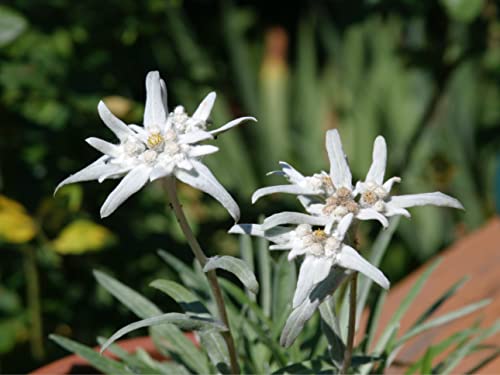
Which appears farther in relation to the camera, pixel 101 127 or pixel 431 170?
pixel 431 170

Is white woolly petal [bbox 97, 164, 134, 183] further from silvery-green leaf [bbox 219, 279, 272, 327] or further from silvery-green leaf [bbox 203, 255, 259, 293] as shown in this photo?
silvery-green leaf [bbox 219, 279, 272, 327]

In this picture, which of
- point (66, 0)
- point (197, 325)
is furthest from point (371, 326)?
point (66, 0)

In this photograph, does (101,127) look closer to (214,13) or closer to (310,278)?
(310,278)

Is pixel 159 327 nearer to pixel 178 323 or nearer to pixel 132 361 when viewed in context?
pixel 132 361

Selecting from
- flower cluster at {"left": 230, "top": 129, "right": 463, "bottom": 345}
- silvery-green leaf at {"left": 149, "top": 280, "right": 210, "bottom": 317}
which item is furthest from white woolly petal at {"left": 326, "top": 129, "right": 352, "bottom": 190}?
silvery-green leaf at {"left": 149, "top": 280, "right": 210, "bottom": 317}

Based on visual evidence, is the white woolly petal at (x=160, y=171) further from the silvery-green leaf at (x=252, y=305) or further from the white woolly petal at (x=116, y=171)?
the silvery-green leaf at (x=252, y=305)

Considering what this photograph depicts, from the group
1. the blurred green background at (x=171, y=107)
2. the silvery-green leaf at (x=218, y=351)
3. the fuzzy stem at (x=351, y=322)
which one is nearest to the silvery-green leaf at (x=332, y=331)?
the fuzzy stem at (x=351, y=322)

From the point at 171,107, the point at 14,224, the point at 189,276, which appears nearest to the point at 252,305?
the point at 189,276
